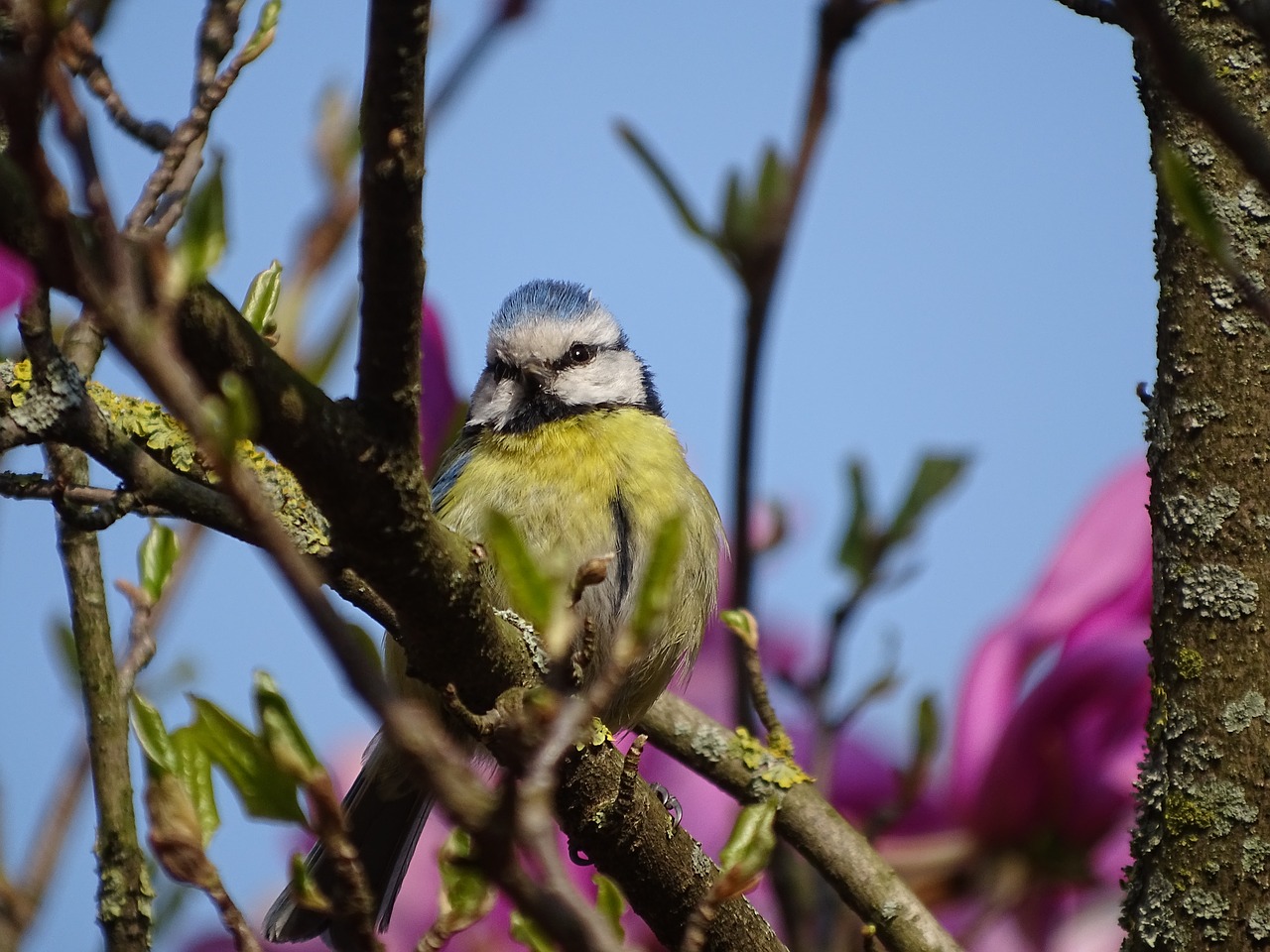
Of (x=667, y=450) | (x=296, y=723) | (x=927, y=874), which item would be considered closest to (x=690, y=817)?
(x=927, y=874)

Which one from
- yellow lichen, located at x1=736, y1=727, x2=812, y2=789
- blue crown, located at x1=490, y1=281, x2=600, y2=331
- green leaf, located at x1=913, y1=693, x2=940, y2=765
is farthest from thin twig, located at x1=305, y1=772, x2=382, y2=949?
blue crown, located at x1=490, y1=281, x2=600, y2=331

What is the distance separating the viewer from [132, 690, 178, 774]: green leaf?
3.37 ft

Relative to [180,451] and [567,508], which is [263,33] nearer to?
[180,451]

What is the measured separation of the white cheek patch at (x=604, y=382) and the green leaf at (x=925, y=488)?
916 millimetres

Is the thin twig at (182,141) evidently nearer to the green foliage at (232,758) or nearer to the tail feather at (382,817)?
the green foliage at (232,758)

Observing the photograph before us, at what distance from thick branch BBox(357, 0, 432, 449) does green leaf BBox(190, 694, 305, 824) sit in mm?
249

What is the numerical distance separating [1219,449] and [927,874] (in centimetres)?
86

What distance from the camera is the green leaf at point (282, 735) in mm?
851

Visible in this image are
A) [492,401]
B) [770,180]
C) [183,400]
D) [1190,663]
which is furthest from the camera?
[492,401]

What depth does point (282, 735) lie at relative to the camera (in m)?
0.86

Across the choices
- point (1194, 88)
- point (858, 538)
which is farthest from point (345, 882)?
point (858, 538)

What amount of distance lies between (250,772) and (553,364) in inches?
71.3

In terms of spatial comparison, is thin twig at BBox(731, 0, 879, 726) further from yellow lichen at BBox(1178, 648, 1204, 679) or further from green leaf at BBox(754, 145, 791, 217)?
yellow lichen at BBox(1178, 648, 1204, 679)

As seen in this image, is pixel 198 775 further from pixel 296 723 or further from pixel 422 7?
pixel 422 7
